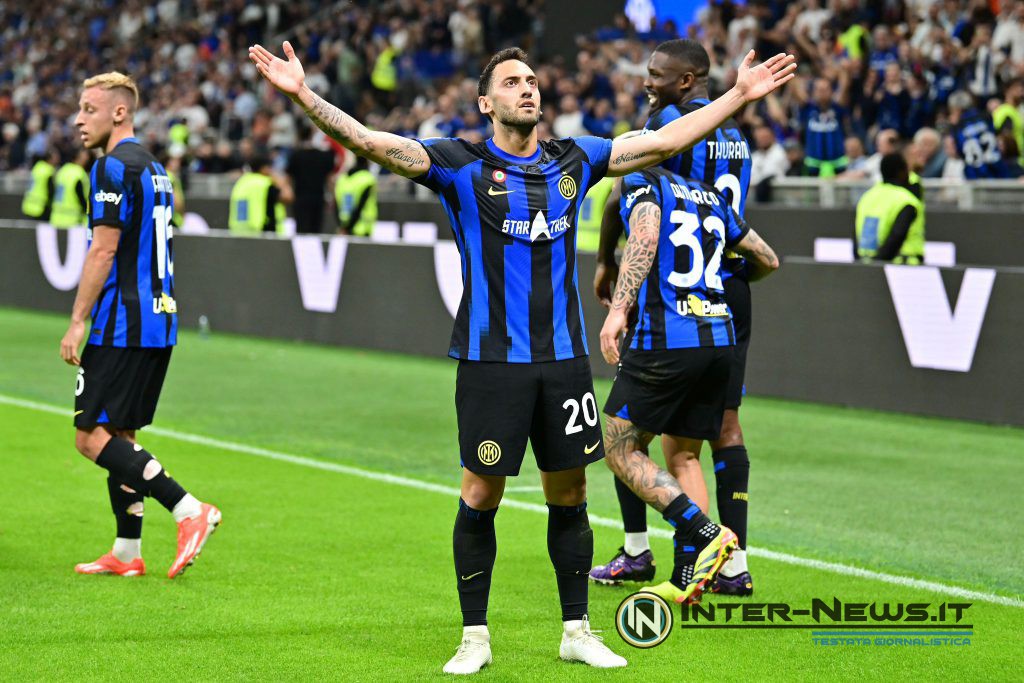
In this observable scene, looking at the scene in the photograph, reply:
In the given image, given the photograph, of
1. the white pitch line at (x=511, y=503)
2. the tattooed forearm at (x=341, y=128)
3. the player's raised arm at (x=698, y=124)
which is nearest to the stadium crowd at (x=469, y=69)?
the white pitch line at (x=511, y=503)

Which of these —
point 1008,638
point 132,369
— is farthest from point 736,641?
point 132,369

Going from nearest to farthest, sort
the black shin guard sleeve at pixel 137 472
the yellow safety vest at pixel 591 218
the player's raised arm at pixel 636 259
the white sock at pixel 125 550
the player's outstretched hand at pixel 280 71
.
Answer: the player's outstretched hand at pixel 280 71 → the player's raised arm at pixel 636 259 → the black shin guard sleeve at pixel 137 472 → the white sock at pixel 125 550 → the yellow safety vest at pixel 591 218

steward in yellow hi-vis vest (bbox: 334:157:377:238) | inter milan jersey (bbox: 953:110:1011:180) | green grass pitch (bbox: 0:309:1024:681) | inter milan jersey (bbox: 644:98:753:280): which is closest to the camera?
green grass pitch (bbox: 0:309:1024:681)

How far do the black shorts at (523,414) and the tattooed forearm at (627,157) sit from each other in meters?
0.72

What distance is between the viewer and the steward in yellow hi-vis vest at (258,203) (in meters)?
17.4

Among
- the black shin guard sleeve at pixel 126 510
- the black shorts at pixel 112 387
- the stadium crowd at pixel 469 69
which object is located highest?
the stadium crowd at pixel 469 69

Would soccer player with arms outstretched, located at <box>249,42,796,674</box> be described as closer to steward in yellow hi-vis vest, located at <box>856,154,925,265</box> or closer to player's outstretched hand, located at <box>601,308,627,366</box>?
player's outstretched hand, located at <box>601,308,627,366</box>

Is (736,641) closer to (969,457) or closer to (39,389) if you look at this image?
(969,457)

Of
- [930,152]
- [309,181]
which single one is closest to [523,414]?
[930,152]

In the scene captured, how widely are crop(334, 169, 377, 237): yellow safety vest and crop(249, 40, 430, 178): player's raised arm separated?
13.2 meters

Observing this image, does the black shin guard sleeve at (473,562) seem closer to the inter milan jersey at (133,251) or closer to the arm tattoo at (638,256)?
the arm tattoo at (638,256)

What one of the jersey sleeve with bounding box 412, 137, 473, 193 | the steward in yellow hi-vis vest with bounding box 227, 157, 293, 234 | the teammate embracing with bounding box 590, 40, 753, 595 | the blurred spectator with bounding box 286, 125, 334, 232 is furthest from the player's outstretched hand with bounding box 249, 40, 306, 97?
the blurred spectator with bounding box 286, 125, 334, 232

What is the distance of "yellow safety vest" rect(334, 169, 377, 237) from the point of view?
1802cm

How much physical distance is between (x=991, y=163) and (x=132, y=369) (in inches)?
459
